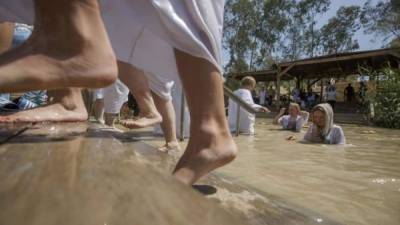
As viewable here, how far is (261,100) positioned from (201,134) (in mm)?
22459

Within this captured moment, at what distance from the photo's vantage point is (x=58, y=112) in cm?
191

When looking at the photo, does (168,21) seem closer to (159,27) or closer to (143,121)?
(159,27)

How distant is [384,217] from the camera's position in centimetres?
189

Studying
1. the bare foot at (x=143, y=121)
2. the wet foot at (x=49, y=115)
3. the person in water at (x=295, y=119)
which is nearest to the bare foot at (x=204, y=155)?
the wet foot at (x=49, y=115)

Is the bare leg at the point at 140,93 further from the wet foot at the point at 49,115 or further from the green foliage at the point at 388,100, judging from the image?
the green foliage at the point at 388,100

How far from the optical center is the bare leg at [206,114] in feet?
4.05

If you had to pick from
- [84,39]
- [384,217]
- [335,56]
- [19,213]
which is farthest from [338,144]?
[335,56]

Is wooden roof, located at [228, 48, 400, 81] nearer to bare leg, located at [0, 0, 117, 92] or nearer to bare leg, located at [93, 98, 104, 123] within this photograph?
bare leg, located at [93, 98, 104, 123]

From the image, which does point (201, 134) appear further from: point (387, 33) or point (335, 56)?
point (387, 33)

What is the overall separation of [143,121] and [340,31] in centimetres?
3474

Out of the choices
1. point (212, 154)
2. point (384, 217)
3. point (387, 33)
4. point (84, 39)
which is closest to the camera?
point (84, 39)

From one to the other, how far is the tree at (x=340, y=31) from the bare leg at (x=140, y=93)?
33.5 metres

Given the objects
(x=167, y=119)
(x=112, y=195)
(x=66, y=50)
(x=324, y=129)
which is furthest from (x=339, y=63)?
(x=112, y=195)

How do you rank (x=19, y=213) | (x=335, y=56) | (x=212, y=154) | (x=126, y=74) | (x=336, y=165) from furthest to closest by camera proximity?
(x=335, y=56) → (x=336, y=165) → (x=126, y=74) → (x=212, y=154) → (x=19, y=213)
